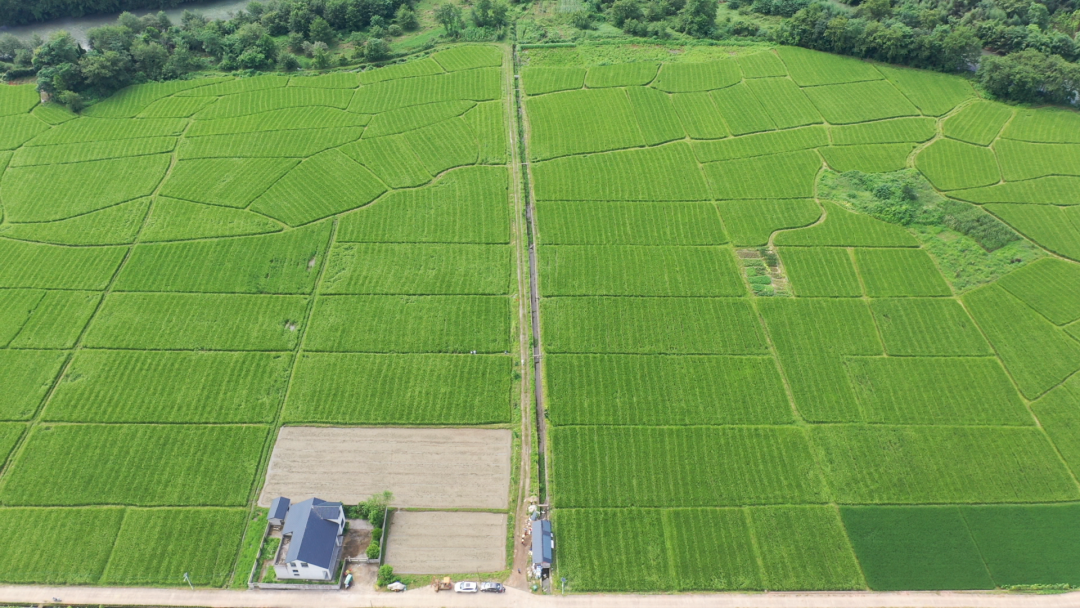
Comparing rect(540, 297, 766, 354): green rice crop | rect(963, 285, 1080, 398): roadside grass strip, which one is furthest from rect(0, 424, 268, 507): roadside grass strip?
rect(963, 285, 1080, 398): roadside grass strip

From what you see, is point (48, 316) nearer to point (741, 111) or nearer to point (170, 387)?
point (170, 387)

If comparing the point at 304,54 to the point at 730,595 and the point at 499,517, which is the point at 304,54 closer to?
the point at 499,517

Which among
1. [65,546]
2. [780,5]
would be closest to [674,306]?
[65,546]

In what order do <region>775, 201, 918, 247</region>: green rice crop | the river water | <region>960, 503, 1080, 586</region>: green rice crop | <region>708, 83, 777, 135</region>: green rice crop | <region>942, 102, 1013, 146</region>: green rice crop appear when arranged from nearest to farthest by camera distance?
<region>960, 503, 1080, 586</region>: green rice crop → <region>775, 201, 918, 247</region>: green rice crop → <region>942, 102, 1013, 146</region>: green rice crop → <region>708, 83, 777, 135</region>: green rice crop → the river water

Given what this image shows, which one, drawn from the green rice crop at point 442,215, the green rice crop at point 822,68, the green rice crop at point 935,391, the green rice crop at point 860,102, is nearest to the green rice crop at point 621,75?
the green rice crop at point 822,68

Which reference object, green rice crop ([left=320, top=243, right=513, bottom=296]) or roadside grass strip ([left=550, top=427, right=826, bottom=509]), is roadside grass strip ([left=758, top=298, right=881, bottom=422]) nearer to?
roadside grass strip ([left=550, top=427, right=826, bottom=509])

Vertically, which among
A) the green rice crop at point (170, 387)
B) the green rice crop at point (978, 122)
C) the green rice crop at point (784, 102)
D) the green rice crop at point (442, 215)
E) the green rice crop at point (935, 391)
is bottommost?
the green rice crop at point (935, 391)

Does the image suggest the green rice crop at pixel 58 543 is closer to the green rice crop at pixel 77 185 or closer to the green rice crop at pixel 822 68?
the green rice crop at pixel 77 185
